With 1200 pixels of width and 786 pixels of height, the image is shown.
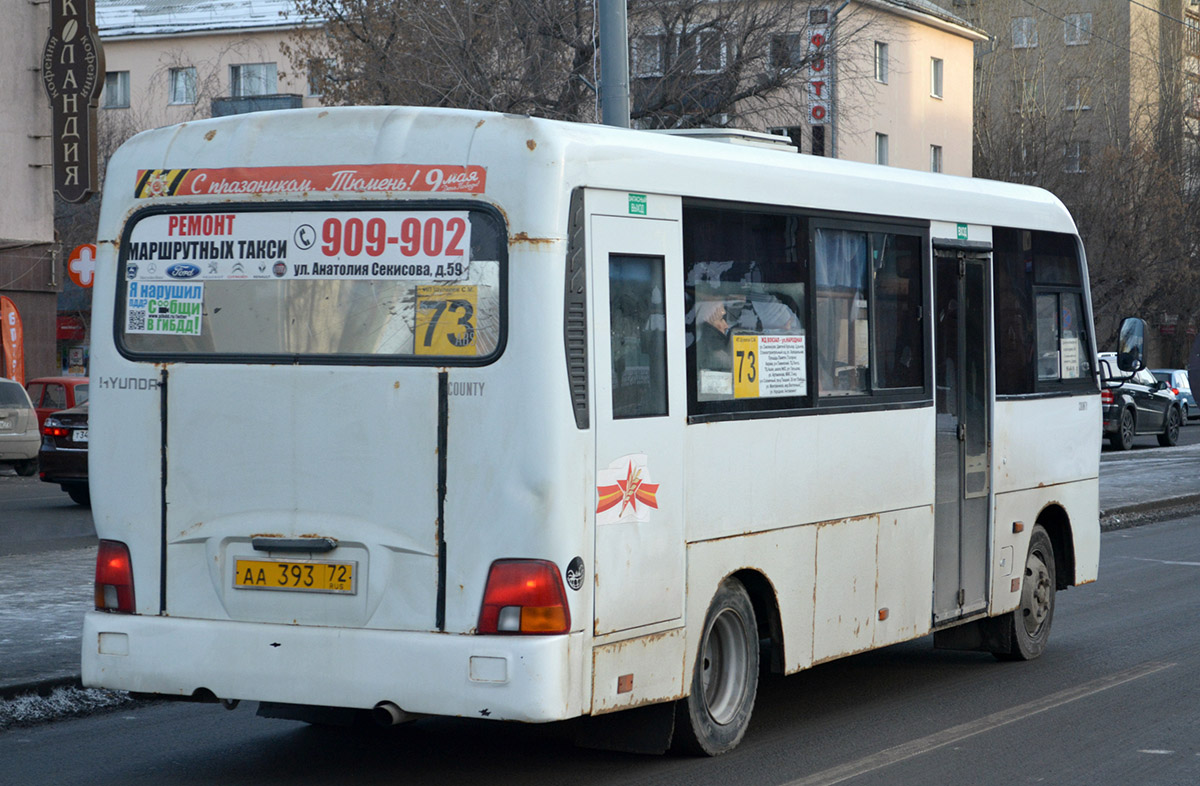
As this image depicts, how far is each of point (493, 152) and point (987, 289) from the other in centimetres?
425

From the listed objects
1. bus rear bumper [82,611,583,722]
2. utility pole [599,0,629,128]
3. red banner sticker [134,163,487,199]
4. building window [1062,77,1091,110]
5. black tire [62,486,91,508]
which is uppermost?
building window [1062,77,1091,110]

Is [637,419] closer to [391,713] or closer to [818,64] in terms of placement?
[391,713]

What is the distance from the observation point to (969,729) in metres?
7.82

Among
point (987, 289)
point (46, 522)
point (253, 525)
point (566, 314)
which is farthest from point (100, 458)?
point (46, 522)

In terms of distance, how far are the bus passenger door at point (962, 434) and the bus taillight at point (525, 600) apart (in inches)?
134

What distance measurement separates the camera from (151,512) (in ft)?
21.3

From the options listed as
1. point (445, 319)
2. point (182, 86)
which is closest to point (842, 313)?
point (445, 319)

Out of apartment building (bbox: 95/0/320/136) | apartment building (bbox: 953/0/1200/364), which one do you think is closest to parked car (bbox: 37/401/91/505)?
apartment building (bbox: 953/0/1200/364)

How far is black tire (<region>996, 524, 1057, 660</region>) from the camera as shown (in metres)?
9.80

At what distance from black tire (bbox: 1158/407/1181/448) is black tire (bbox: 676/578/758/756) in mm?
27563

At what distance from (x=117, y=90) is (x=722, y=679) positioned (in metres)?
54.5

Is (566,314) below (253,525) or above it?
above

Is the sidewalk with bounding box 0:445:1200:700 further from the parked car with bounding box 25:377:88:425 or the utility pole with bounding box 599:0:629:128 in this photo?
the parked car with bounding box 25:377:88:425

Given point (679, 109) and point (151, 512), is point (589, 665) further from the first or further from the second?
point (679, 109)
